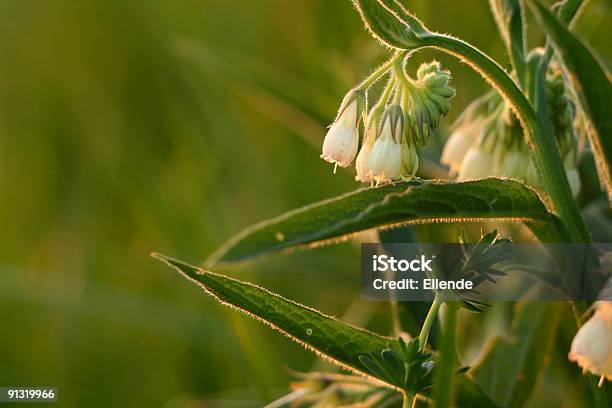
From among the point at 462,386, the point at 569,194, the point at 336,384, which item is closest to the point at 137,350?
the point at 336,384

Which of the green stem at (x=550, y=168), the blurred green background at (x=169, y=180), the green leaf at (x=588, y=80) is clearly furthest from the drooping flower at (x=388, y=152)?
the blurred green background at (x=169, y=180)

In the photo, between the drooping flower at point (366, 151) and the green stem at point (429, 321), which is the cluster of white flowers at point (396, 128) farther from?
the green stem at point (429, 321)

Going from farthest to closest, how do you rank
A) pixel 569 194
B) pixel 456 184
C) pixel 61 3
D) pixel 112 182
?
pixel 61 3
pixel 112 182
pixel 569 194
pixel 456 184

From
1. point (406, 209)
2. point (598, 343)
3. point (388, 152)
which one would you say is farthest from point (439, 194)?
point (598, 343)

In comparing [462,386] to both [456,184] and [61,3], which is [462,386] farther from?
[61,3]

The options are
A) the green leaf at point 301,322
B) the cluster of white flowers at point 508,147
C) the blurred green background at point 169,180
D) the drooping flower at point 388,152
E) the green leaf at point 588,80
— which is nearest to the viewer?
the green leaf at point 588,80

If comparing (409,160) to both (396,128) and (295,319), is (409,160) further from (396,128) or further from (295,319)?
(295,319)
